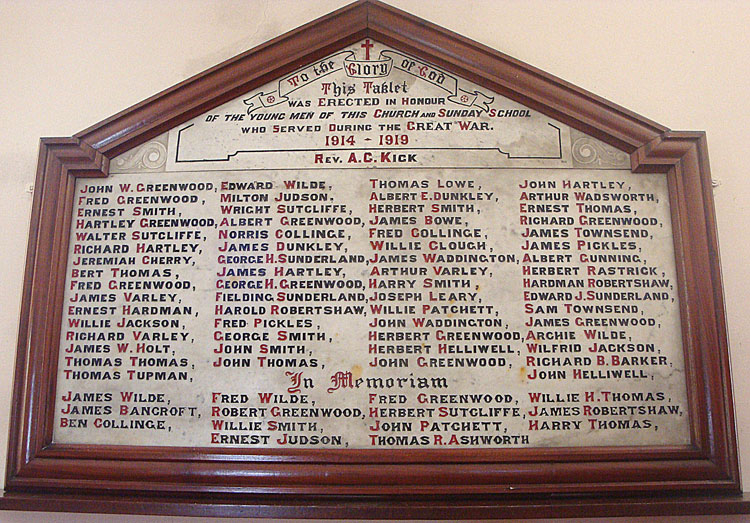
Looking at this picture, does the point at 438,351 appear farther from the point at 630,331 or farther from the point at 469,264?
the point at 630,331

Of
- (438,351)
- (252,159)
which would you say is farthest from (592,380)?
(252,159)

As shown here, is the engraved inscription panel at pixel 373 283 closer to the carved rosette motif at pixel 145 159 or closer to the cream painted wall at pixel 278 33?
the carved rosette motif at pixel 145 159

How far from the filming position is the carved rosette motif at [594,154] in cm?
209

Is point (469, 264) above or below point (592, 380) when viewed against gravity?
above

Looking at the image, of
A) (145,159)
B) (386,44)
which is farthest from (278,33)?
(145,159)

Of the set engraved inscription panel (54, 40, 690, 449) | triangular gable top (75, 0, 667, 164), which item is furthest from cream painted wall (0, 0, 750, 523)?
engraved inscription panel (54, 40, 690, 449)

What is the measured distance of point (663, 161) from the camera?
2.06m

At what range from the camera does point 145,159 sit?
214cm

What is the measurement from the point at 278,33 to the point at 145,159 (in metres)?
0.66

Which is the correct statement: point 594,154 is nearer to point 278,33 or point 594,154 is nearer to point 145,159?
point 278,33

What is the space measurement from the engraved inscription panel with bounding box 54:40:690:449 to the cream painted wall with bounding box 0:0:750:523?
23cm

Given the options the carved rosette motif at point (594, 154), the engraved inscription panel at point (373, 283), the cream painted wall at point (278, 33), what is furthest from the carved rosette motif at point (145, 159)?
the carved rosette motif at point (594, 154)

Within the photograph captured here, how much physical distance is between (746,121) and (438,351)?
4.36 ft

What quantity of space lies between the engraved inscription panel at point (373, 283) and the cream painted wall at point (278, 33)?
23cm
